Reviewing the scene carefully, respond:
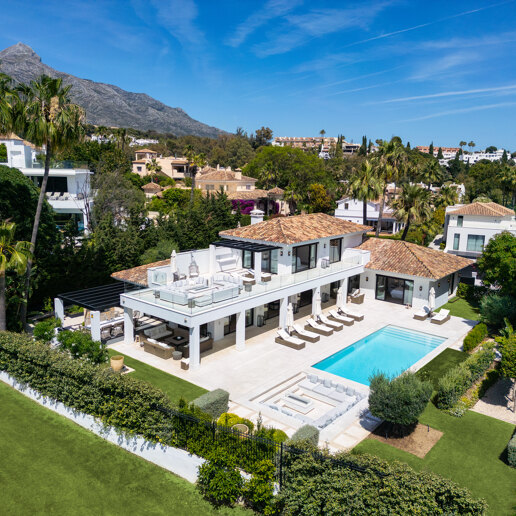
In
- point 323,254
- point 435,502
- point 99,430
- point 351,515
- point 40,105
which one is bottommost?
point 99,430

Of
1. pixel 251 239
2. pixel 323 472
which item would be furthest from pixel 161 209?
pixel 323 472

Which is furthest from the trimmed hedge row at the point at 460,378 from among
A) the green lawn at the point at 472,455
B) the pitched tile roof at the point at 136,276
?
the pitched tile roof at the point at 136,276

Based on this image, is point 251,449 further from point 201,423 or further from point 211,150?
point 211,150

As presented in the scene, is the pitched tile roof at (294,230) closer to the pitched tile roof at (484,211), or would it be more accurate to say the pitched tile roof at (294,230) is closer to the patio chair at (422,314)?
the patio chair at (422,314)

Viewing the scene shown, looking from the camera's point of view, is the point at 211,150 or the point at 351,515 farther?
the point at 211,150

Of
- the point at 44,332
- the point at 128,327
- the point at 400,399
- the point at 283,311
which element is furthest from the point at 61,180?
the point at 400,399

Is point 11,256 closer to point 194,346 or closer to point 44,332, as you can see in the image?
point 44,332
